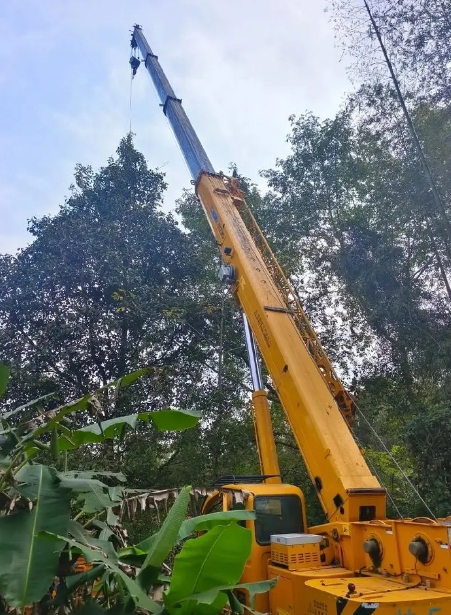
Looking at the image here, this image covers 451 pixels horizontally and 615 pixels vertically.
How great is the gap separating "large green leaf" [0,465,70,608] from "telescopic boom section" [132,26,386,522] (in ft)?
10.6

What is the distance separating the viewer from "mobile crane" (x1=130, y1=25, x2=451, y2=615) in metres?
3.61

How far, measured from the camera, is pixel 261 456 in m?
6.35

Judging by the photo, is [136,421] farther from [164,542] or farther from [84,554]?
[84,554]

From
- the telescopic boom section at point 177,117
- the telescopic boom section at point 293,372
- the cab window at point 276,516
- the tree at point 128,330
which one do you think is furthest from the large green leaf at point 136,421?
the tree at point 128,330

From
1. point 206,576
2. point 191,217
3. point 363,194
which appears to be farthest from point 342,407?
point 191,217

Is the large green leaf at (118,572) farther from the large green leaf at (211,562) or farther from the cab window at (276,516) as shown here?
the cab window at (276,516)

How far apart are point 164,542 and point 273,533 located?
11.2 feet

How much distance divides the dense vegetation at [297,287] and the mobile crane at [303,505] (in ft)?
15.0

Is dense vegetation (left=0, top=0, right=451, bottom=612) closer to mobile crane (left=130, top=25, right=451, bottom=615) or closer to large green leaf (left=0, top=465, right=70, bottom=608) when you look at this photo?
mobile crane (left=130, top=25, right=451, bottom=615)

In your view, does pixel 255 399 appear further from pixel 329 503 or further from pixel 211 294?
pixel 211 294

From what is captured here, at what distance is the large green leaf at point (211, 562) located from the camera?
200 cm

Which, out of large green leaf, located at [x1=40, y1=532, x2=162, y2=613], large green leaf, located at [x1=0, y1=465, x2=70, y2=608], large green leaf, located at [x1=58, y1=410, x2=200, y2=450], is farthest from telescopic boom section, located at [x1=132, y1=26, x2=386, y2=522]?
large green leaf, located at [x1=0, y1=465, x2=70, y2=608]

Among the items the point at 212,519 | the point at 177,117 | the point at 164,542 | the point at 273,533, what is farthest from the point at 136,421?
the point at 177,117

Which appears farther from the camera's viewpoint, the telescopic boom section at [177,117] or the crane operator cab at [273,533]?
the telescopic boom section at [177,117]
